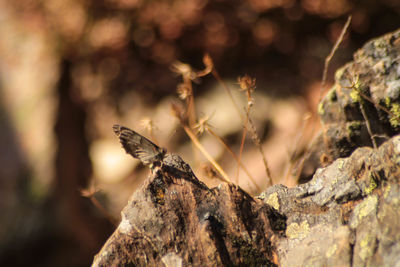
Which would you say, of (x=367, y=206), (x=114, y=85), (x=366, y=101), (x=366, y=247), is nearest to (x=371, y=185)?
(x=367, y=206)

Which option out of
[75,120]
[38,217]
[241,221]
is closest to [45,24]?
[75,120]

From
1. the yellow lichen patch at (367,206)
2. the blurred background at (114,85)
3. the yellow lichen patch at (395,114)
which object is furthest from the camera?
the blurred background at (114,85)

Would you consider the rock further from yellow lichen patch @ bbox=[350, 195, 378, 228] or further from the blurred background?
the blurred background

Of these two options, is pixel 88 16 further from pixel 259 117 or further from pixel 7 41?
pixel 259 117

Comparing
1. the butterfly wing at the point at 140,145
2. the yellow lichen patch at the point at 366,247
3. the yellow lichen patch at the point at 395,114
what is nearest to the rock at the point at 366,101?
the yellow lichen patch at the point at 395,114

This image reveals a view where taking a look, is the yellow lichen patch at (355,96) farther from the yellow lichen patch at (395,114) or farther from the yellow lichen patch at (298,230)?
the yellow lichen patch at (298,230)

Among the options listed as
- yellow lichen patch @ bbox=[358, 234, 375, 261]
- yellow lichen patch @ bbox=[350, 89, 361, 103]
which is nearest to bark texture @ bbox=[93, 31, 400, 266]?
yellow lichen patch @ bbox=[358, 234, 375, 261]
